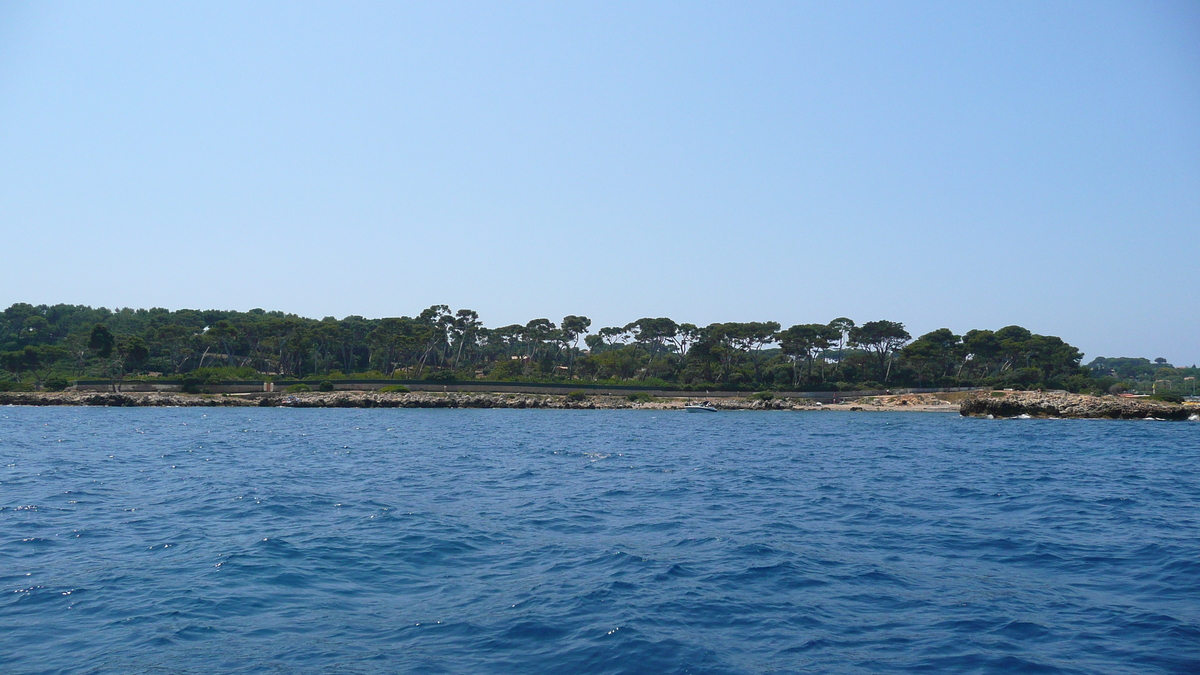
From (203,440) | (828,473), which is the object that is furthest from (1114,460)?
(203,440)

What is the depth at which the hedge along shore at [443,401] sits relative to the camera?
239 ft

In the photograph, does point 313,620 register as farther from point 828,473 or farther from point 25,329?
point 25,329

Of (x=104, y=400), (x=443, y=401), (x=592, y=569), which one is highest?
(x=443, y=401)

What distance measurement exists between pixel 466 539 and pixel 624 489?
272 inches

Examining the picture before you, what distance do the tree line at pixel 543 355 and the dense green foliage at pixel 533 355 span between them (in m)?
0.20

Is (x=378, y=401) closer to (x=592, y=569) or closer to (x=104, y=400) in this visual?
(x=104, y=400)

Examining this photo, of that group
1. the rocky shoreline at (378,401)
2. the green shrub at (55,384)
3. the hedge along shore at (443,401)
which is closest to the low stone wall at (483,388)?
the green shrub at (55,384)

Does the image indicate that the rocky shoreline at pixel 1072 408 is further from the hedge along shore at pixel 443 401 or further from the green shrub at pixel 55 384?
the green shrub at pixel 55 384

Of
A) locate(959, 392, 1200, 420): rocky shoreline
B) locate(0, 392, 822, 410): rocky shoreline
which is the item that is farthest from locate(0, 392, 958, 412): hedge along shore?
locate(959, 392, 1200, 420): rocky shoreline

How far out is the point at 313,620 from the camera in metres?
8.80

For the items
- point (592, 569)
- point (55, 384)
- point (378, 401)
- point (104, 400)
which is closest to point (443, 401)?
point (378, 401)

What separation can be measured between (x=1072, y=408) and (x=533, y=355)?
78533mm

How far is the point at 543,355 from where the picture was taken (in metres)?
124

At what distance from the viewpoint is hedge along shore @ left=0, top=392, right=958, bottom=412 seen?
72875 mm
